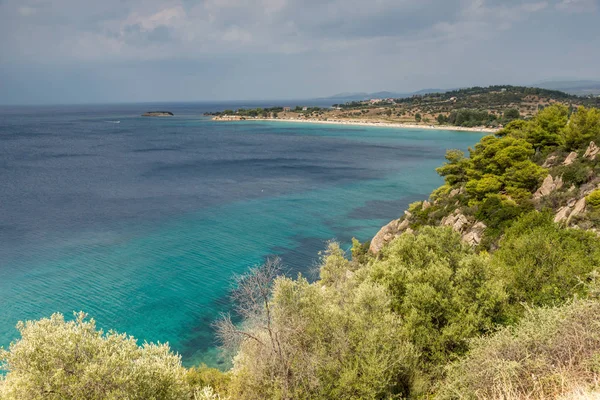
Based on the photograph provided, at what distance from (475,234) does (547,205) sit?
19.5 ft

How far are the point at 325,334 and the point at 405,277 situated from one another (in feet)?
16.4

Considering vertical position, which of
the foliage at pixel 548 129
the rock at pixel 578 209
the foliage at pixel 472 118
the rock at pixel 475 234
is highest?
the foliage at pixel 472 118

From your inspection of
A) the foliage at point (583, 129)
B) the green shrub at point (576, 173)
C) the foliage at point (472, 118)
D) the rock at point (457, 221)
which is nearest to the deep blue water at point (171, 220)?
the rock at point (457, 221)

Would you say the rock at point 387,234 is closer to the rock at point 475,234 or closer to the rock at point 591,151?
the rock at point 475,234

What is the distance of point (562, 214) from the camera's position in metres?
24.7

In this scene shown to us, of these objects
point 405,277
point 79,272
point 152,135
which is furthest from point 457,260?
point 152,135

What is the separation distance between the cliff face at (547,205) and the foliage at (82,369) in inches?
788

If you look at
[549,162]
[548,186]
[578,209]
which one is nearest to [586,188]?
[548,186]

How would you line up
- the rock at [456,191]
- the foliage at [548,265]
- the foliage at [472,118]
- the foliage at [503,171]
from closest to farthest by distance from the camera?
the foliage at [548,265] → the foliage at [503,171] → the rock at [456,191] → the foliage at [472,118]

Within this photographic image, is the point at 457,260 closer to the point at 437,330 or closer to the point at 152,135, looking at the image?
the point at 437,330

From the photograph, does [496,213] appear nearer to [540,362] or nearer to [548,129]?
[540,362]

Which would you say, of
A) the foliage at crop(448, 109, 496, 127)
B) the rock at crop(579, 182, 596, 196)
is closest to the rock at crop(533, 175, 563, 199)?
the rock at crop(579, 182, 596, 196)

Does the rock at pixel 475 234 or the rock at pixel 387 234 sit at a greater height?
the rock at pixel 475 234

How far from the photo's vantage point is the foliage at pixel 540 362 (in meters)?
9.70
